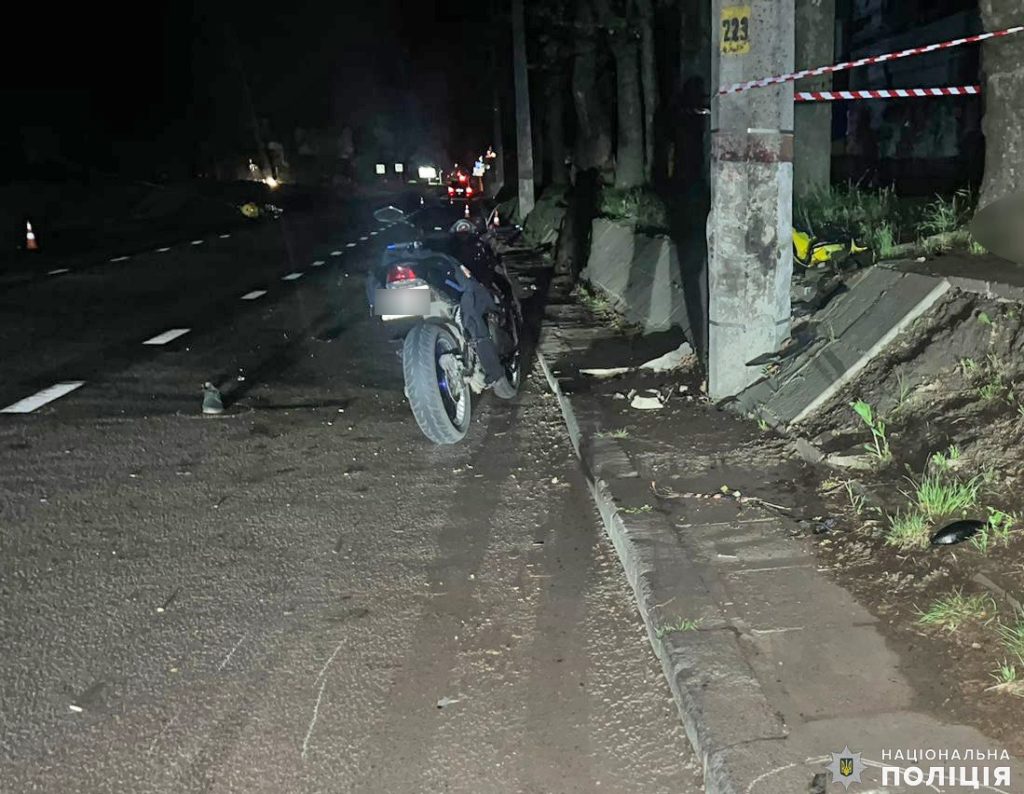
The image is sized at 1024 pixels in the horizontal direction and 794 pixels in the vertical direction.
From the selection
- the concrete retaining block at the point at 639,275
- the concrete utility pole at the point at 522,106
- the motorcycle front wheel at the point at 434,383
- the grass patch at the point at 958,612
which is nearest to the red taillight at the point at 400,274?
the motorcycle front wheel at the point at 434,383

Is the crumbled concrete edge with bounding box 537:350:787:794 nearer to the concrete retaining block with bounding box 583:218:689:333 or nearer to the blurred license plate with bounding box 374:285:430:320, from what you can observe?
Result: the blurred license plate with bounding box 374:285:430:320

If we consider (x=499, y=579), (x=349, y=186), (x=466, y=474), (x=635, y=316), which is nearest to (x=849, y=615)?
(x=499, y=579)

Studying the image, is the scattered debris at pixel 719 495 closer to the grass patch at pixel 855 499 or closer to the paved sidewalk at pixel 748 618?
the paved sidewalk at pixel 748 618

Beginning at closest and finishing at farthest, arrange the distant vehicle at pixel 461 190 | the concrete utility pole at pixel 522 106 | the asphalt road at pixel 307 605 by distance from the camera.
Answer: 1. the asphalt road at pixel 307 605
2. the concrete utility pole at pixel 522 106
3. the distant vehicle at pixel 461 190

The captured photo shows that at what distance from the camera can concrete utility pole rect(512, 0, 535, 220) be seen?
21.0 m

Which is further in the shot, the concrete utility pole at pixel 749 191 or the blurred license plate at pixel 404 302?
the blurred license plate at pixel 404 302

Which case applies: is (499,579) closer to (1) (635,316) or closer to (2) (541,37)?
(1) (635,316)

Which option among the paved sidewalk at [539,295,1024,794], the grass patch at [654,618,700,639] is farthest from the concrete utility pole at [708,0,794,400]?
the grass patch at [654,618,700,639]

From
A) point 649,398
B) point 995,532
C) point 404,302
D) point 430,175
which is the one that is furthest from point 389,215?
point 430,175

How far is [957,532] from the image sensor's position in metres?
4.03

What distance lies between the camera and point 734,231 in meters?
6.27

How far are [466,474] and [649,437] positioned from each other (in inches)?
48.9

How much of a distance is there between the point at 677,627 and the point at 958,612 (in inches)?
42.0

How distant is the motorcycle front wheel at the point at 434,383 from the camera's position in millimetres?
6262
